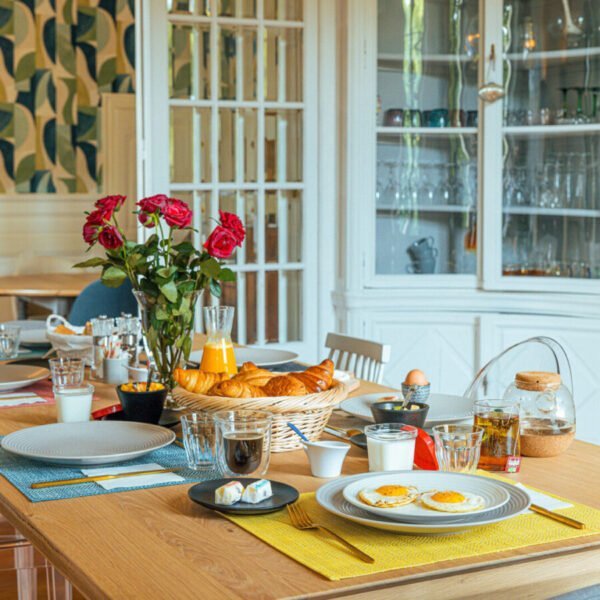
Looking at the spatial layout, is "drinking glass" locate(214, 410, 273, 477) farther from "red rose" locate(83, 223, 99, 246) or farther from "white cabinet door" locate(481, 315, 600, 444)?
"white cabinet door" locate(481, 315, 600, 444)

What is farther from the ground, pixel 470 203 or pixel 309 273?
pixel 470 203

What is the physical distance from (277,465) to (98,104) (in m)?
5.39

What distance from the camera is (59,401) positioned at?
1.88m

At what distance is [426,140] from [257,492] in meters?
3.10

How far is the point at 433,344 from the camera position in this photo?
13.8 ft

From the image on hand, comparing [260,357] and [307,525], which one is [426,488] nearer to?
[307,525]

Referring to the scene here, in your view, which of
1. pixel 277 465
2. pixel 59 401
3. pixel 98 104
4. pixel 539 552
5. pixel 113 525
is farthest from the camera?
pixel 98 104

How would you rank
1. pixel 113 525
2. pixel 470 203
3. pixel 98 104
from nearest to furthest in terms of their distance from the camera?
pixel 113 525, pixel 470 203, pixel 98 104

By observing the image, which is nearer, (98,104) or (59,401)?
(59,401)

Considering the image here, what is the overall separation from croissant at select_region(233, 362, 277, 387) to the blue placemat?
0.18 metres

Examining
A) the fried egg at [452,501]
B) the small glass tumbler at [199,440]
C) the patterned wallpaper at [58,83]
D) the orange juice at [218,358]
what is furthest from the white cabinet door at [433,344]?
the patterned wallpaper at [58,83]

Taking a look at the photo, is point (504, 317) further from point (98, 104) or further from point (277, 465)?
point (98, 104)

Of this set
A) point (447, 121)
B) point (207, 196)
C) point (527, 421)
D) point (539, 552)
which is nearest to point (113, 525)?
point (539, 552)

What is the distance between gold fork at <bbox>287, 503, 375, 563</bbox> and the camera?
1.16 m
